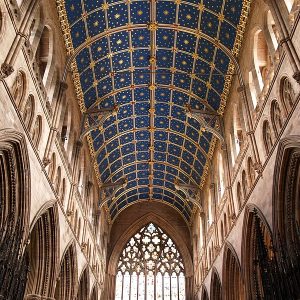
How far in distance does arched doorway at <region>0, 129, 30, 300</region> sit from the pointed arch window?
72.8 ft

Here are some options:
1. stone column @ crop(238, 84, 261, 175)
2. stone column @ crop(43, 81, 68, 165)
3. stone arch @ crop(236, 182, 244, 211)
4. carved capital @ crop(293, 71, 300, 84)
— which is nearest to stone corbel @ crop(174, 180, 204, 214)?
stone arch @ crop(236, 182, 244, 211)

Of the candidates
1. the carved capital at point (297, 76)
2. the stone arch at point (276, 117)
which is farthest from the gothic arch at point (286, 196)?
the carved capital at point (297, 76)

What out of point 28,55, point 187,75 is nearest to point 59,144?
point 28,55

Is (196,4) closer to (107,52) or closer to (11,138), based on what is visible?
(107,52)

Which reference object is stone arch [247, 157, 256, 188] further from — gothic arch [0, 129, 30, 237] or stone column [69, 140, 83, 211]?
gothic arch [0, 129, 30, 237]

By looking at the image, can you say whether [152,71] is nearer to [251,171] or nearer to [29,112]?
[251,171]

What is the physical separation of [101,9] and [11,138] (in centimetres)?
900

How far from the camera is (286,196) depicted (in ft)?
41.1

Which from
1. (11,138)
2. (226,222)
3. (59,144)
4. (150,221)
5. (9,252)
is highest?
(150,221)

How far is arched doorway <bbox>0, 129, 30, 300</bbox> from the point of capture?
1077 cm

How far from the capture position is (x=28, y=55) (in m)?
12.9

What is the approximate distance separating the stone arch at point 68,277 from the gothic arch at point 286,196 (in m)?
10.0

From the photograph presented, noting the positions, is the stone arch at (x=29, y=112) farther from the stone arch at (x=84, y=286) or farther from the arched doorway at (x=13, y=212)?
the stone arch at (x=84, y=286)

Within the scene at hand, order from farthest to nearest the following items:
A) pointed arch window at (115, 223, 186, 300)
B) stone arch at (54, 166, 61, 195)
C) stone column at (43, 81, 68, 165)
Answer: pointed arch window at (115, 223, 186, 300)
stone arch at (54, 166, 61, 195)
stone column at (43, 81, 68, 165)
